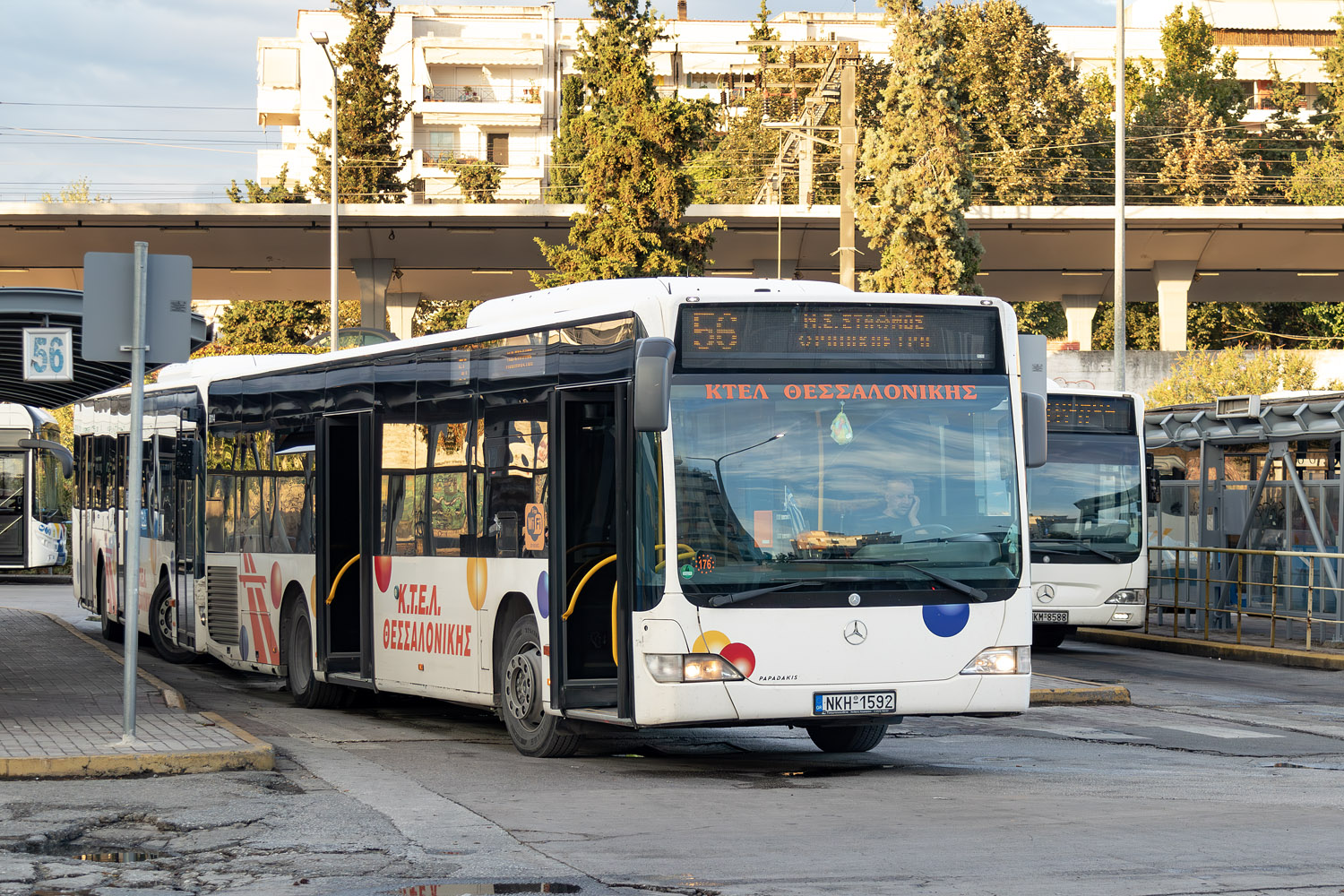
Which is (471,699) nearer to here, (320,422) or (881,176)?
(320,422)

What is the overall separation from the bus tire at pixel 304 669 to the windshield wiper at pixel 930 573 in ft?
20.9

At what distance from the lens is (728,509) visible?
414 inches

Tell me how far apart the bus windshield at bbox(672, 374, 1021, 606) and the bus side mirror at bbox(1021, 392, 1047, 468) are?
19cm

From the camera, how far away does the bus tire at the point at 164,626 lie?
20219 millimetres

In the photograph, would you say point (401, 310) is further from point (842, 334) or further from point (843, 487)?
point (843, 487)

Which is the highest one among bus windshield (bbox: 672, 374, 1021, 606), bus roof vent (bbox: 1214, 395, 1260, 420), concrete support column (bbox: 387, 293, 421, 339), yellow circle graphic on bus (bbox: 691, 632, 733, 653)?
concrete support column (bbox: 387, 293, 421, 339)

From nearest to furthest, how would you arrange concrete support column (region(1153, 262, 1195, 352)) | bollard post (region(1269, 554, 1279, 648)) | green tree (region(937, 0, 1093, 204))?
bollard post (region(1269, 554, 1279, 648)) → concrete support column (region(1153, 262, 1195, 352)) → green tree (region(937, 0, 1093, 204))

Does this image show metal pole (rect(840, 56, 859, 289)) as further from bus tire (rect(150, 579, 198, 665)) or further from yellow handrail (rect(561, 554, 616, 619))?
yellow handrail (rect(561, 554, 616, 619))

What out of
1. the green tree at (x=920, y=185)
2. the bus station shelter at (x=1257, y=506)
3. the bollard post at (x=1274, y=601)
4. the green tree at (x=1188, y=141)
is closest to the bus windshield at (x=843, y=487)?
the bus station shelter at (x=1257, y=506)

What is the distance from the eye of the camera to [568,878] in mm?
7492

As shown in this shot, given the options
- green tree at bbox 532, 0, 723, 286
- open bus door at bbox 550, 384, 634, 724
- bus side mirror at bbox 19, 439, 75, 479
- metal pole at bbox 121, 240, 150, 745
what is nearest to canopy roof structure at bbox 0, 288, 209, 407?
metal pole at bbox 121, 240, 150, 745

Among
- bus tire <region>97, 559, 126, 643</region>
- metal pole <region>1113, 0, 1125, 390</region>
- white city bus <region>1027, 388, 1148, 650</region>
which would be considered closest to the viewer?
white city bus <region>1027, 388, 1148, 650</region>

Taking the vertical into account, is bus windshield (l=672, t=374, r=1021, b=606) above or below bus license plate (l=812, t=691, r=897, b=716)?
above

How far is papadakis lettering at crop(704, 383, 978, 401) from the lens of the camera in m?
10.7
